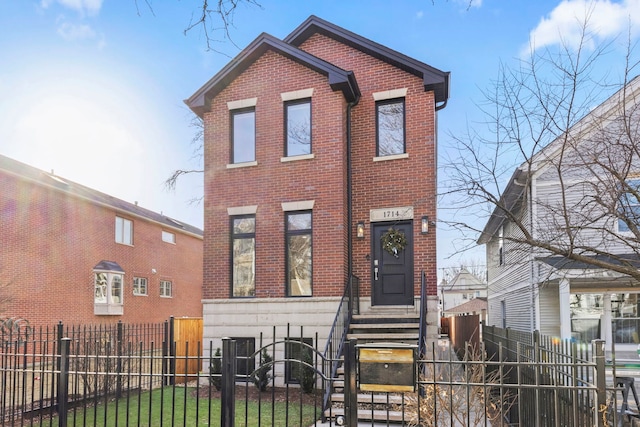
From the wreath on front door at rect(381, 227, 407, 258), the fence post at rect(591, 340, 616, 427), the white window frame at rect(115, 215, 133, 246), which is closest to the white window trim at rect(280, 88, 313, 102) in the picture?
the wreath on front door at rect(381, 227, 407, 258)

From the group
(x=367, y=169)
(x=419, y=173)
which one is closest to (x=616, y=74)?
(x=419, y=173)

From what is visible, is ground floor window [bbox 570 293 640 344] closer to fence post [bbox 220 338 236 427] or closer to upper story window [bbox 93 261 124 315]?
fence post [bbox 220 338 236 427]

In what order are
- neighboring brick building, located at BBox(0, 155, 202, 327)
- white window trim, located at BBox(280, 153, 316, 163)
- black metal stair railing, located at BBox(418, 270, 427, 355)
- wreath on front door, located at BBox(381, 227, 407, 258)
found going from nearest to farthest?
1. black metal stair railing, located at BBox(418, 270, 427, 355)
2. wreath on front door, located at BBox(381, 227, 407, 258)
3. white window trim, located at BBox(280, 153, 316, 163)
4. neighboring brick building, located at BBox(0, 155, 202, 327)

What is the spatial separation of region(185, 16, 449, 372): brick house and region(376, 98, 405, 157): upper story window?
0.08 feet

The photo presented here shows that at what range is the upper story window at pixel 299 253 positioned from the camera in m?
11.8

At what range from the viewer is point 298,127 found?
1228 centimetres

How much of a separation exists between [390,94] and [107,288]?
16.2 meters

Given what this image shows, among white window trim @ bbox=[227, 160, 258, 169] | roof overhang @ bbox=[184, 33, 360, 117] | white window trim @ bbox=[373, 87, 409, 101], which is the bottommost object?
white window trim @ bbox=[227, 160, 258, 169]

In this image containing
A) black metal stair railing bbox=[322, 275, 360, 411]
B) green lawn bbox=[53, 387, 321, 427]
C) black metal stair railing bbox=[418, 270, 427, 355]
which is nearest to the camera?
green lawn bbox=[53, 387, 321, 427]

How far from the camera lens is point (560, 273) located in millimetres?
12320

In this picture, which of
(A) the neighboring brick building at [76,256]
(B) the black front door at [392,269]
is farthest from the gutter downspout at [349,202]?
(A) the neighboring brick building at [76,256]

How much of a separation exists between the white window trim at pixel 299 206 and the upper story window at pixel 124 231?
47.8ft

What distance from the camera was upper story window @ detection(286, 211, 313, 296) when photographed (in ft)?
38.6

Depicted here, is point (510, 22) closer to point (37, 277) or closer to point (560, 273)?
point (560, 273)
